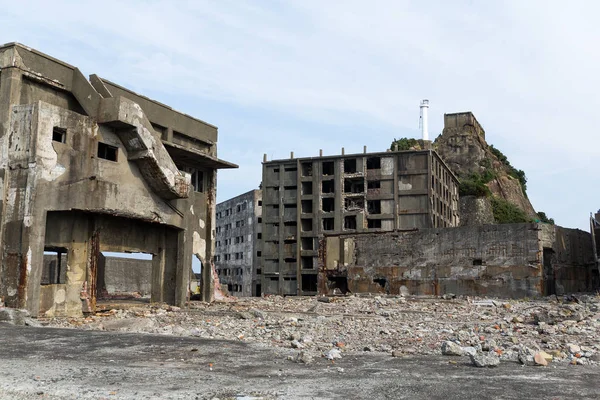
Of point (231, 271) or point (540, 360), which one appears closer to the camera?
point (540, 360)

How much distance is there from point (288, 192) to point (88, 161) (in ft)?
129

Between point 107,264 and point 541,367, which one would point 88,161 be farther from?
point 107,264

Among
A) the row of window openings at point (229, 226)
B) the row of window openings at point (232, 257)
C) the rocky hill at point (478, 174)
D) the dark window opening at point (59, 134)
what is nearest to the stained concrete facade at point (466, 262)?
the dark window opening at point (59, 134)

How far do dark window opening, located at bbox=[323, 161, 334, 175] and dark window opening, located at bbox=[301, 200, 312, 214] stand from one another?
3314 millimetres

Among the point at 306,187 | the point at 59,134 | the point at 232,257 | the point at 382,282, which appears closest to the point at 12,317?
the point at 59,134

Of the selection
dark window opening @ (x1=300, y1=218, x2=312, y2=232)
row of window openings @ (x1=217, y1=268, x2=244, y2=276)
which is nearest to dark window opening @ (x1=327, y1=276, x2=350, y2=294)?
dark window opening @ (x1=300, y1=218, x2=312, y2=232)

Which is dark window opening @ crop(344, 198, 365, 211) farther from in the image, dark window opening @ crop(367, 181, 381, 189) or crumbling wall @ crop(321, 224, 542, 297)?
crumbling wall @ crop(321, 224, 542, 297)

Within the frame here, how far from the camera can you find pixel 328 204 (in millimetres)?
54469

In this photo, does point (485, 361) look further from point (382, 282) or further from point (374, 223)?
point (374, 223)

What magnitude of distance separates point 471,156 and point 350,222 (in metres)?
23.1

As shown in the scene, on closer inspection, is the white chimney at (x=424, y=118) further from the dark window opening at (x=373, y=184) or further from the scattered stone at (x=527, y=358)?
the scattered stone at (x=527, y=358)

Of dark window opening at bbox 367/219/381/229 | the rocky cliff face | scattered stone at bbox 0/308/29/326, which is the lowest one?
scattered stone at bbox 0/308/29/326

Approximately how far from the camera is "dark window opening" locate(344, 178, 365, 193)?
176 ft

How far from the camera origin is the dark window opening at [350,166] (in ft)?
176
